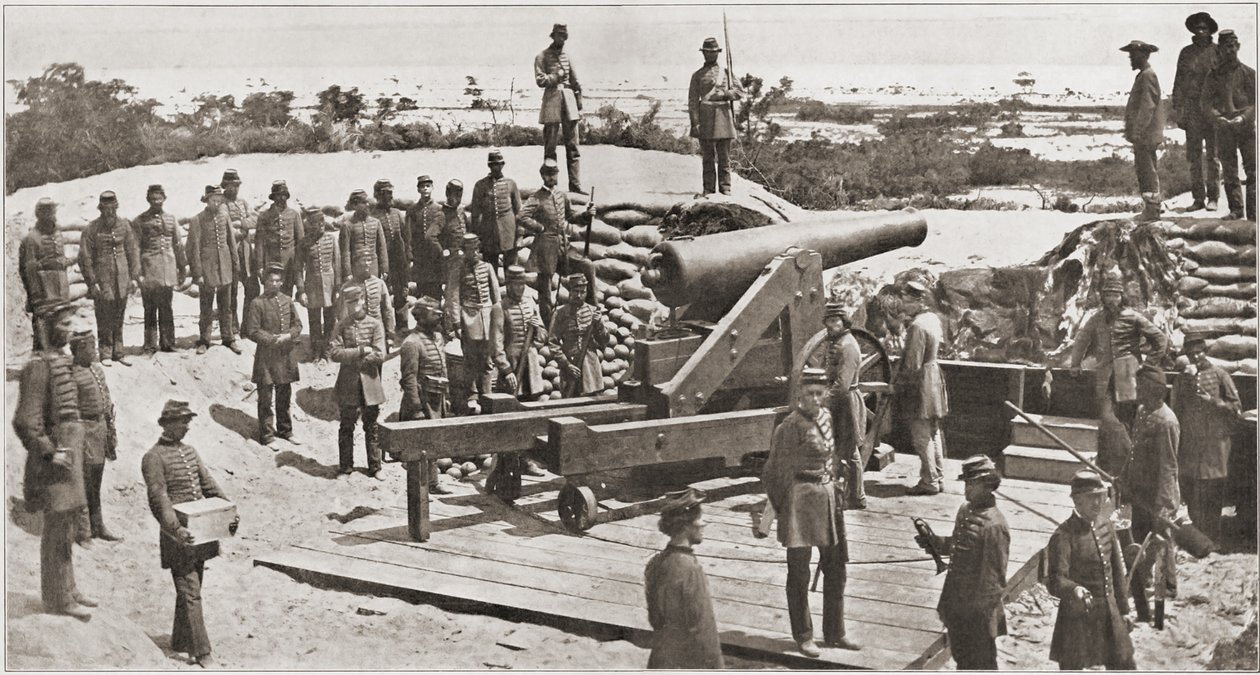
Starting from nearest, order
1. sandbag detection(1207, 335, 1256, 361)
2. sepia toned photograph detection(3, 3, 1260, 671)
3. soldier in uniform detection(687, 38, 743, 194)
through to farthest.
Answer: sepia toned photograph detection(3, 3, 1260, 671) < sandbag detection(1207, 335, 1256, 361) < soldier in uniform detection(687, 38, 743, 194)

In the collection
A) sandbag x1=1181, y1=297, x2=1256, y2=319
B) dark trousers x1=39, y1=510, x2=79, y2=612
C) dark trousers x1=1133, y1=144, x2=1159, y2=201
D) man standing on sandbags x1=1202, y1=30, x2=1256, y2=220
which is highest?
man standing on sandbags x1=1202, y1=30, x2=1256, y2=220

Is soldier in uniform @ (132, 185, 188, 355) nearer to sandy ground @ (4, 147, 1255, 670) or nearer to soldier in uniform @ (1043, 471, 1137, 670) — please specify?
sandy ground @ (4, 147, 1255, 670)

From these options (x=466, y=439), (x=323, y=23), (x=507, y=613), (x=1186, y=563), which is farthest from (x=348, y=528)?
(x=1186, y=563)

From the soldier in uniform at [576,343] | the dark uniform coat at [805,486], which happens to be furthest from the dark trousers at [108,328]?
the dark uniform coat at [805,486]

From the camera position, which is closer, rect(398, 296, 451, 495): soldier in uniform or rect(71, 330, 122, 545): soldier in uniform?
rect(71, 330, 122, 545): soldier in uniform

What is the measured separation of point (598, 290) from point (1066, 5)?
558 centimetres

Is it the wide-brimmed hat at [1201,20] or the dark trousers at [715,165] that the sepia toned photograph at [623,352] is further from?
the wide-brimmed hat at [1201,20]

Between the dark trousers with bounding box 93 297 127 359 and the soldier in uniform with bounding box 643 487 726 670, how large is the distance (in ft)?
18.5

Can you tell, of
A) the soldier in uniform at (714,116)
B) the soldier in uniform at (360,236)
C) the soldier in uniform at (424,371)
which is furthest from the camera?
the soldier in uniform at (714,116)

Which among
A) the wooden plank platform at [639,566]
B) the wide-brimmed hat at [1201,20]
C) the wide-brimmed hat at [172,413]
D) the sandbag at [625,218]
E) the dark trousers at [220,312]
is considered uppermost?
the wide-brimmed hat at [1201,20]

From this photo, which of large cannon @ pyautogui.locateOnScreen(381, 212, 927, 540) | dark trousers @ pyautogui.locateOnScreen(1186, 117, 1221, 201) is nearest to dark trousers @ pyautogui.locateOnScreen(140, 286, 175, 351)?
large cannon @ pyautogui.locateOnScreen(381, 212, 927, 540)

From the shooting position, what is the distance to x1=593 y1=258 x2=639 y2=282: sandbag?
14570mm

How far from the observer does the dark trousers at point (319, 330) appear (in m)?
12.8

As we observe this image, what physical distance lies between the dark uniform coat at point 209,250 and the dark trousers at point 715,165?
494 centimetres
